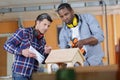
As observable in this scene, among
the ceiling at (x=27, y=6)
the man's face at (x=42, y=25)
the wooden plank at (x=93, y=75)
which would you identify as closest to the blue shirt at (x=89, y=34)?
the man's face at (x=42, y=25)

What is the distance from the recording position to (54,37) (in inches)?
269

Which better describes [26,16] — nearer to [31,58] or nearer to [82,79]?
[31,58]

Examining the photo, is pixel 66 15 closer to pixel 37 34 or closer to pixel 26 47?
pixel 37 34

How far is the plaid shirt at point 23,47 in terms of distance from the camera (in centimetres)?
177

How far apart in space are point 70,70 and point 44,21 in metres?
1.37

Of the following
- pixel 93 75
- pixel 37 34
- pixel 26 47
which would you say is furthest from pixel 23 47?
pixel 93 75

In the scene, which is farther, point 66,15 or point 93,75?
point 66,15

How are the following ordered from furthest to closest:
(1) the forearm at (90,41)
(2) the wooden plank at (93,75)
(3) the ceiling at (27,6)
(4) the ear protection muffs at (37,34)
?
(3) the ceiling at (27,6) → (4) the ear protection muffs at (37,34) → (1) the forearm at (90,41) → (2) the wooden plank at (93,75)

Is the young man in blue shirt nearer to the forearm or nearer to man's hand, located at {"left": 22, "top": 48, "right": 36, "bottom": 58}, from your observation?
the forearm

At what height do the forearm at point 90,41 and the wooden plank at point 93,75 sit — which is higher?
the wooden plank at point 93,75

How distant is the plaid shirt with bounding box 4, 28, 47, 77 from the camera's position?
5.82 feet

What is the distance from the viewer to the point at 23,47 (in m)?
1.79

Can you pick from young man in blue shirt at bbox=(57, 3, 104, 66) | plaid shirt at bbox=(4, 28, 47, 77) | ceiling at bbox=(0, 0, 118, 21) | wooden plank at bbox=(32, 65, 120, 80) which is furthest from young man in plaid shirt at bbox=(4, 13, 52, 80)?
ceiling at bbox=(0, 0, 118, 21)

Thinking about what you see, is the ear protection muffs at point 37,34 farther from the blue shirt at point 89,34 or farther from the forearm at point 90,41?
the forearm at point 90,41
